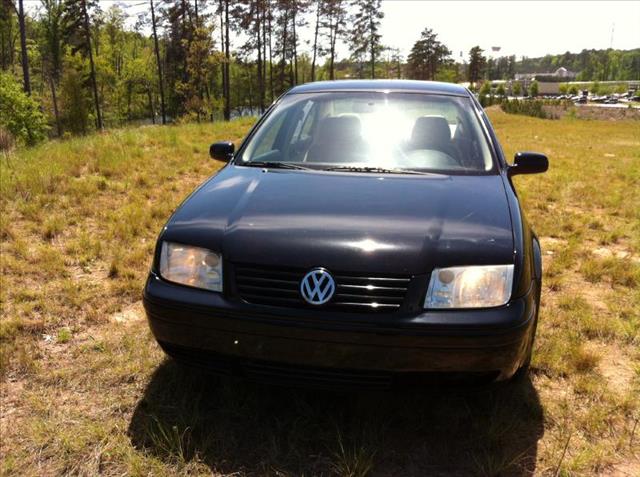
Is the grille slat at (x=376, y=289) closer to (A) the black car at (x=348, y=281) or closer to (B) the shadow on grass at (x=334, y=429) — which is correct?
(A) the black car at (x=348, y=281)

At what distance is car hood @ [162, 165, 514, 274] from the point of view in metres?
1.94

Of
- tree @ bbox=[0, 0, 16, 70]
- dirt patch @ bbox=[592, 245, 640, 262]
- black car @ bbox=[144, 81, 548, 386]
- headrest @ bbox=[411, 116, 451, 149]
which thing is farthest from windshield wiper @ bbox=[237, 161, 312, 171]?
tree @ bbox=[0, 0, 16, 70]

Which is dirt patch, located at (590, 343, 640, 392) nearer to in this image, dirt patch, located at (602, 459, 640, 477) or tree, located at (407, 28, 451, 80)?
dirt patch, located at (602, 459, 640, 477)

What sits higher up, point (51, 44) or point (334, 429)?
point (51, 44)

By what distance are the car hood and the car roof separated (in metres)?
1.11

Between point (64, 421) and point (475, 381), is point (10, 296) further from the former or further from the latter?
point (475, 381)

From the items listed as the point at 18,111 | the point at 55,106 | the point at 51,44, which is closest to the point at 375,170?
the point at 18,111

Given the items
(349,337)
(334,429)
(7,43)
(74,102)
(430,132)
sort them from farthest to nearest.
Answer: (7,43) < (74,102) < (430,132) < (334,429) < (349,337)

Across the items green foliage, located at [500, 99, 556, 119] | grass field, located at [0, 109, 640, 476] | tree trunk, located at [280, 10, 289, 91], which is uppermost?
tree trunk, located at [280, 10, 289, 91]

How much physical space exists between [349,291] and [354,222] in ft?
1.12

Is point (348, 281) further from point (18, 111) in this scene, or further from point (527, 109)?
point (527, 109)

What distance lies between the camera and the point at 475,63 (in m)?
92.8

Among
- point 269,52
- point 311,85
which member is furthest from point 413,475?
point 269,52

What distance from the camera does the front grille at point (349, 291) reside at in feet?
6.15
